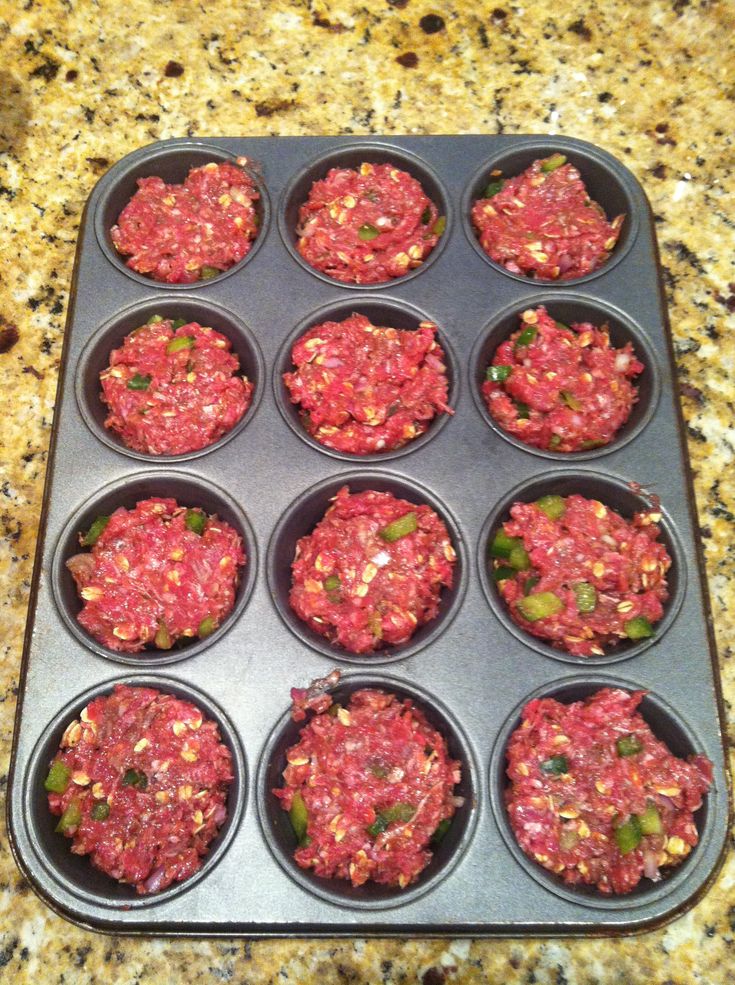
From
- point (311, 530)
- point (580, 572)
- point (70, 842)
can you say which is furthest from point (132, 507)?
point (580, 572)

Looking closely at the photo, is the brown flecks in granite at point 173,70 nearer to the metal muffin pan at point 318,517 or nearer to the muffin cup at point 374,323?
the metal muffin pan at point 318,517

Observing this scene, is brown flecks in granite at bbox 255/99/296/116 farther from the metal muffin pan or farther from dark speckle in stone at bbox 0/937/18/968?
dark speckle in stone at bbox 0/937/18/968

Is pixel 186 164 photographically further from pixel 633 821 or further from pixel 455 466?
pixel 633 821

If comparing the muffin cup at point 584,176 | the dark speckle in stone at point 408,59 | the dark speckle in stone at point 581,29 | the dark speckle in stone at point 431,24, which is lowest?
the muffin cup at point 584,176

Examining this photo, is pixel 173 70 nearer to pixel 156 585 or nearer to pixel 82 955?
pixel 156 585

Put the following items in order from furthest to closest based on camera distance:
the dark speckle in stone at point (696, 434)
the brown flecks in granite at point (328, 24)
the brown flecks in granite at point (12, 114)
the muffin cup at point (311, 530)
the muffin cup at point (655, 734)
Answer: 1. the brown flecks in granite at point (328, 24)
2. the brown flecks in granite at point (12, 114)
3. the dark speckle in stone at point (696, 434)
4. the muffin cup at point (311, 530)
5. the muffin cup at point (655, 734)

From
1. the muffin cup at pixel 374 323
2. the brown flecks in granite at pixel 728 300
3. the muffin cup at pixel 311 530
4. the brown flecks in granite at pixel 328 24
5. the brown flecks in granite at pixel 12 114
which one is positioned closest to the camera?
the muffin cup at pixel 311 530

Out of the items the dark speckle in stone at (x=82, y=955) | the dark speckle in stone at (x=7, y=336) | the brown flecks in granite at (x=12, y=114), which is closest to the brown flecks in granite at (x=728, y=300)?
the dark speckle in stone at (x=7, y=336)

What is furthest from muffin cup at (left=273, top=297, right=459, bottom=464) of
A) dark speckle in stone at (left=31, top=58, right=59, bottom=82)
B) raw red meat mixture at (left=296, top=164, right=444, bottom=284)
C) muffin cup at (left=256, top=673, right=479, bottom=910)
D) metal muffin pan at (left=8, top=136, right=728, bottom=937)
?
dark speckle in stone at (left=31, top=58, right=59, bottom=82)
